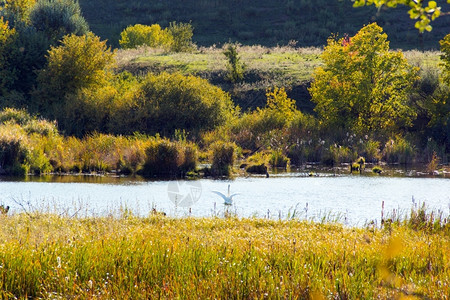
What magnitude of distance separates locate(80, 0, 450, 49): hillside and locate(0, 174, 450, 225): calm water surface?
6262 cm

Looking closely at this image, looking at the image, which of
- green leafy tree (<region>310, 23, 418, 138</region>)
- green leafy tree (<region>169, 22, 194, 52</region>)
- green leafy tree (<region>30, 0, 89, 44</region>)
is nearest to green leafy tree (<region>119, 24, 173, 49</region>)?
green leafy tree (<region>169, 22, 194, 52</region>)

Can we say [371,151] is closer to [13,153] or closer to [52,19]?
[13,153]

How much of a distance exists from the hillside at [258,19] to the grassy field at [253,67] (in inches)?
1013

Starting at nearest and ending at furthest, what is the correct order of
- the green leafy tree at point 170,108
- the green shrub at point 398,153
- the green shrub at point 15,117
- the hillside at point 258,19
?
the green shrub at point 398,153, the green shrub at point 15,117, the green leafy tree at point 170,108, the hillside at point 258,19

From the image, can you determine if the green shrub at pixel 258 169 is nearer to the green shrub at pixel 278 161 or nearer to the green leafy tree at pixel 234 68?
the green shrub at pixel 278 161

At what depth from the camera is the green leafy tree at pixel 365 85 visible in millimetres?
40031

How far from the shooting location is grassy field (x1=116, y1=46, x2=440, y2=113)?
5150 cm

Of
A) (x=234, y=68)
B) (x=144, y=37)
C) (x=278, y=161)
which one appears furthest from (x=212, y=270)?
(x=144, y=37)

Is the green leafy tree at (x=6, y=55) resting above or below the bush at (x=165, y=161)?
above

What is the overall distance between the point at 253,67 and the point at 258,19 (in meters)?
50.2

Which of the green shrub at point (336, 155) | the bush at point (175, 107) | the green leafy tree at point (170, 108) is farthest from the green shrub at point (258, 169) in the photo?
the bush at point (175, 107)

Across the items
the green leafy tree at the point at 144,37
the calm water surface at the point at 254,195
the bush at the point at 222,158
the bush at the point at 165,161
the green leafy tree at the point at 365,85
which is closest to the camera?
the calm water surface at the point at 254,195

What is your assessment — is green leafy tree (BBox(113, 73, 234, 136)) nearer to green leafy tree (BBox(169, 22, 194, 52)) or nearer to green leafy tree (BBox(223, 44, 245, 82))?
green leafy tree (BBox(223, 44, 245, 82))

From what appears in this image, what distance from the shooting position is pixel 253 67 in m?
57.3
